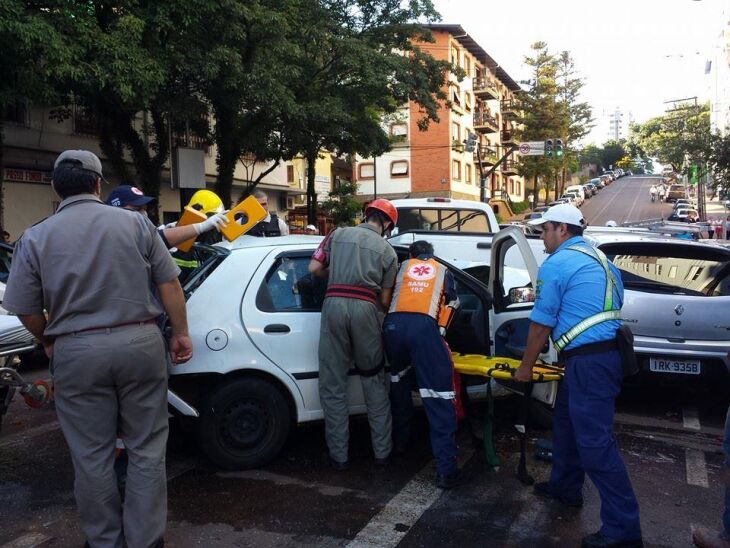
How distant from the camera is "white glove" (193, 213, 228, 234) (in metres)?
4.18

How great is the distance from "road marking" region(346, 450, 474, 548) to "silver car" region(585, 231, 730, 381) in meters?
2.70

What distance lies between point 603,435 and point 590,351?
45cm

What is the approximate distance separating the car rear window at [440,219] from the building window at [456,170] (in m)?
33.4

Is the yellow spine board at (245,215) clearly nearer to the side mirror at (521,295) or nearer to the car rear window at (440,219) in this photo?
the side mirror at (521,295)

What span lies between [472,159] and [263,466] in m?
45.5

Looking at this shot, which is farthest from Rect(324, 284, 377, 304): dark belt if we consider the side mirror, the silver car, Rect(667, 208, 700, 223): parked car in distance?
Rect(667, 208, 700, 223): parked car in distance

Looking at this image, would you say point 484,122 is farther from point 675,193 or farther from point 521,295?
point 521,295

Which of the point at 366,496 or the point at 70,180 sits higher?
the point at 70,180

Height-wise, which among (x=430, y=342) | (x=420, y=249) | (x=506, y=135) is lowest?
(x=430, y=342)

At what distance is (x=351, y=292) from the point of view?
457 centimetres

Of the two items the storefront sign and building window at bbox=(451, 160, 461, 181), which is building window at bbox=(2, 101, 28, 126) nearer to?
the storefront sign

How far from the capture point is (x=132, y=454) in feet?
10.4

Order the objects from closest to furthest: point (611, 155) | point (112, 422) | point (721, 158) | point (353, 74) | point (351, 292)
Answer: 1. point (112, 422)
2. point (351, 292)
3. point (353, 74)
4. point (721, 158)
5. point (611, 155)

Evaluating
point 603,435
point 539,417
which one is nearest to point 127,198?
point 603,435
